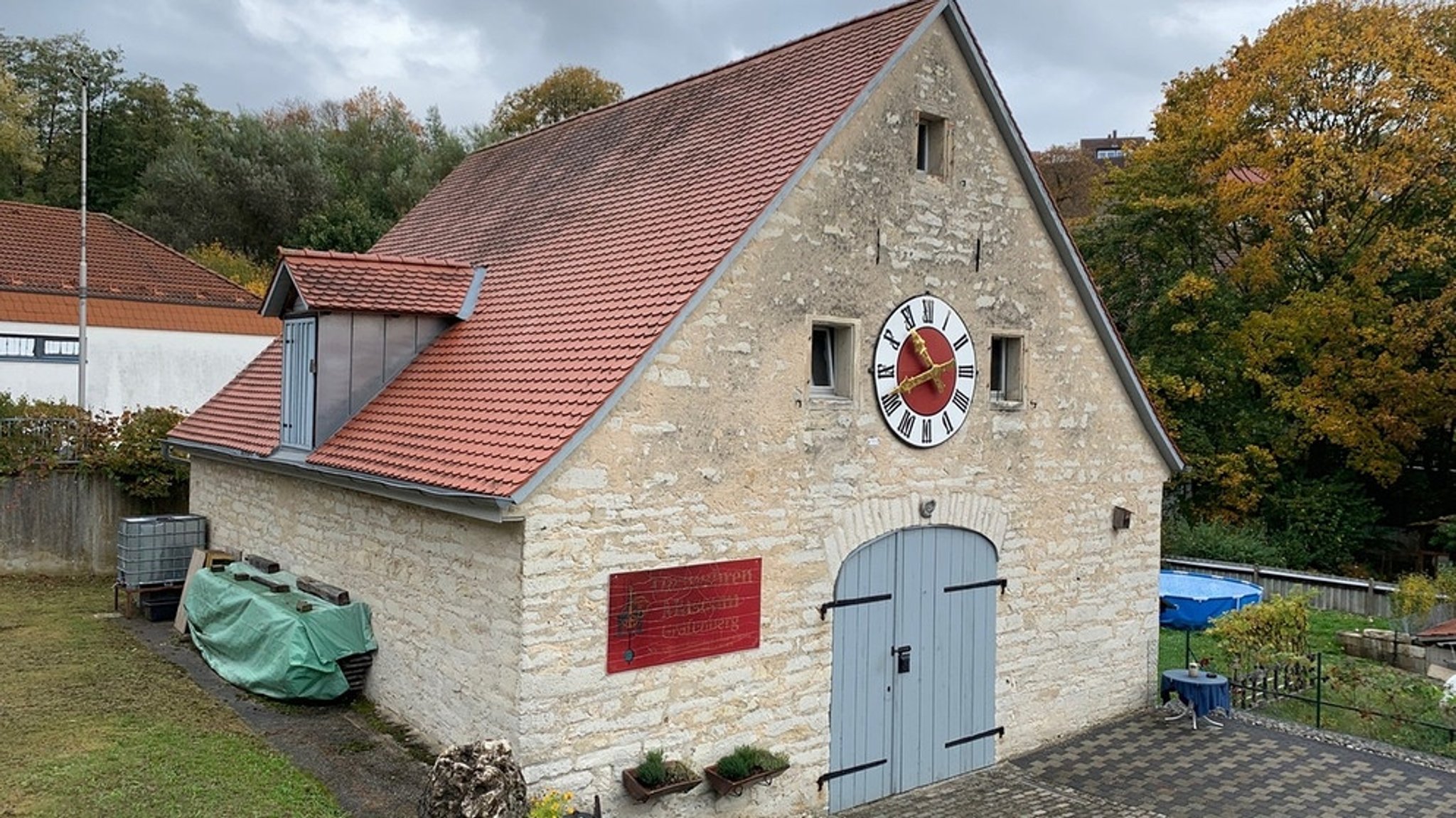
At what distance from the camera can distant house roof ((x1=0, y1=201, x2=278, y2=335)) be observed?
23.2m

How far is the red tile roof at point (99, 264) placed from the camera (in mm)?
23484

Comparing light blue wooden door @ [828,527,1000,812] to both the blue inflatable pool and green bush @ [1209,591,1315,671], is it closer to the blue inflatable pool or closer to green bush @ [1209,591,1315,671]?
green bush @ [1209,591,1315,671]

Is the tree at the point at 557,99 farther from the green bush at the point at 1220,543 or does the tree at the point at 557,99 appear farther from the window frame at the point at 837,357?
the window frame at the point at 837,357

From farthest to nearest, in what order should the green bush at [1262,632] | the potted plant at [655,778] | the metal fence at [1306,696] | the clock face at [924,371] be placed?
the green bush at [1262,632] < the metal fence at [1306,696] < the clock face at [924,371] < the potted plant at [655,778]

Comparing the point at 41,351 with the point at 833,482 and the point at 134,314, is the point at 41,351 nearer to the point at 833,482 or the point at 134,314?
the point at 134,314

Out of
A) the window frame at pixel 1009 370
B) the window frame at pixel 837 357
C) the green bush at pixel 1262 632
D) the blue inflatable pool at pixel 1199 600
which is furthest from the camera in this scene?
the blue inflatable pool at pixel 1199 600

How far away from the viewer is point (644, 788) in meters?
8.45

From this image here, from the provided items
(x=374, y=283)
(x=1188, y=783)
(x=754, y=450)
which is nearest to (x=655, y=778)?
(x=754, y=450)

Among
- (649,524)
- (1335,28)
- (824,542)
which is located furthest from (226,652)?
(1335,28)

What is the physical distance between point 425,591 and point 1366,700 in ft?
39.4

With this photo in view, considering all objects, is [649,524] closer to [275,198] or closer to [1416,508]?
[1416,508]

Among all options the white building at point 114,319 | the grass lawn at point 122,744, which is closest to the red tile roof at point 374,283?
the grass lawn at point 122,744

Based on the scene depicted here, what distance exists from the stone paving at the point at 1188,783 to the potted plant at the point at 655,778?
2193 mm

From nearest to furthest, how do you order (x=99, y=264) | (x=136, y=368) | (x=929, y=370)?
(x=929, y=370) < (x=136, y=368) < (x=99, y=264)
